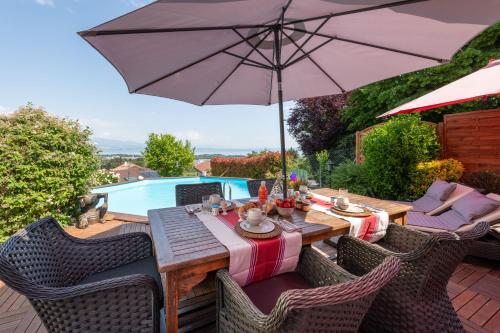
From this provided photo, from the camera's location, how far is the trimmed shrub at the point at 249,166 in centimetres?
973

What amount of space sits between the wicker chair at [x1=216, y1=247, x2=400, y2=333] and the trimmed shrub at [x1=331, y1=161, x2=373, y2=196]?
4188mm

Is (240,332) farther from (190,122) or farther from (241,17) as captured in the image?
(190,122)

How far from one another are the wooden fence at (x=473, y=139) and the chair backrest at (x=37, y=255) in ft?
20.5

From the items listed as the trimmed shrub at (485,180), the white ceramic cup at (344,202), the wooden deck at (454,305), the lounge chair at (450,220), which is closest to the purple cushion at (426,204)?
the lounge chair at (450,220)

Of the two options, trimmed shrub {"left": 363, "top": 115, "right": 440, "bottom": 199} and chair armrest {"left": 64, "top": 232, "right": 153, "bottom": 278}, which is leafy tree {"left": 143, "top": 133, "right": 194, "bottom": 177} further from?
chair armrest {"left": 64, "top": 232, "right": 153, "bottom": 278}

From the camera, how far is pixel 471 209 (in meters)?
2.93

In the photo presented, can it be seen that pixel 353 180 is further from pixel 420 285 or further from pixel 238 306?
pixel 238 306

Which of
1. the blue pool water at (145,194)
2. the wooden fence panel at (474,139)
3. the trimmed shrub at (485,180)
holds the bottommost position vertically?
the blue pool water at (145,194)

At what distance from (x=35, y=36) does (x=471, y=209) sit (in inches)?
525

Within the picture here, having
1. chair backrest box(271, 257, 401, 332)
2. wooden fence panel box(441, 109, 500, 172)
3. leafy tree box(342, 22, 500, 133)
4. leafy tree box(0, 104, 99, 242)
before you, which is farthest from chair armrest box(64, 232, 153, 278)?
leafy tree box(342, 22, 500, 133)

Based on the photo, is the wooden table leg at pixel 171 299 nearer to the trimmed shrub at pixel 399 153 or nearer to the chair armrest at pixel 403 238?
the chair armrest at pixel 403 238

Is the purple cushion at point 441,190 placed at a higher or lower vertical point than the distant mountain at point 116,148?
lower

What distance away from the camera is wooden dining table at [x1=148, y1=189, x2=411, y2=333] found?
120cm

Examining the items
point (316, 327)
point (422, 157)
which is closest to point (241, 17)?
point (316, 327)
